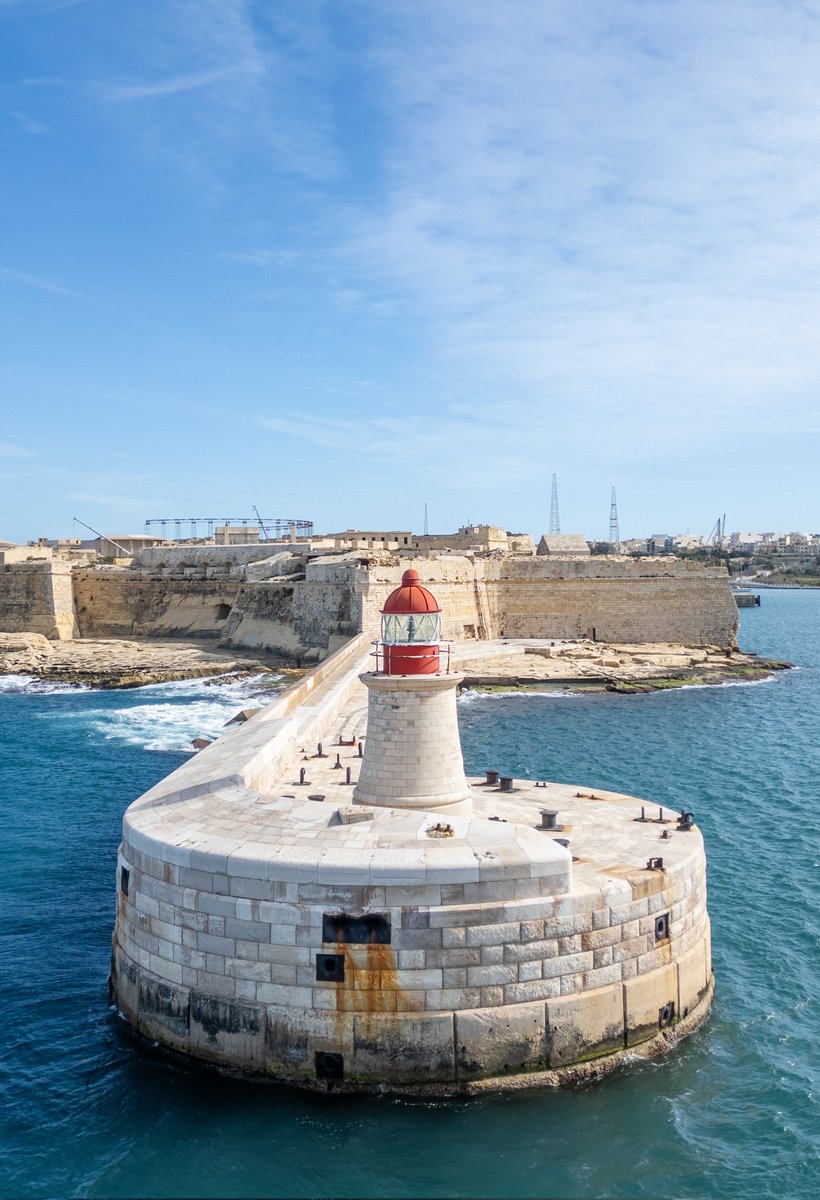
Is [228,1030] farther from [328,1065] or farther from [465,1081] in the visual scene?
[465,1081]

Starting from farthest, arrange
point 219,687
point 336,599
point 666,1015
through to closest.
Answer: point 336,599 → point 219,687 → point 666,1015

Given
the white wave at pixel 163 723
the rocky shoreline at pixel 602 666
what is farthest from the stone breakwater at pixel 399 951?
the rocky shoreline at pixel 602 666

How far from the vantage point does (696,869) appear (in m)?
9.61

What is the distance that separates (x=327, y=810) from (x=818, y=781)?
47.5 ft

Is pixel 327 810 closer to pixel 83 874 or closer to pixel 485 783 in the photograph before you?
pixel 485 783

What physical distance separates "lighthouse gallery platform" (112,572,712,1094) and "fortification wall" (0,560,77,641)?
38.3 metres

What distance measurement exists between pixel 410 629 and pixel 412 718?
987 mm

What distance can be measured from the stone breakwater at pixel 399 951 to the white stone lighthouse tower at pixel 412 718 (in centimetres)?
116

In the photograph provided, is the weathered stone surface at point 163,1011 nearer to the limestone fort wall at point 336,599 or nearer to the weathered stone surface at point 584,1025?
the weathered stone surface at point 584,1025

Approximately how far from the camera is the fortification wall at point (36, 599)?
4519 cm

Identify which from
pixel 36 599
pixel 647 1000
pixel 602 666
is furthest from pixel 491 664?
pixel 647 1000

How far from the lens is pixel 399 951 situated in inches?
320

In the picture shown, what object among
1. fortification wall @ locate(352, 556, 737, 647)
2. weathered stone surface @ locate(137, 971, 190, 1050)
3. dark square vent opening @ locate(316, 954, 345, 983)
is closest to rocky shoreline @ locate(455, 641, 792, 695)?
fortification wall @ locate(352, 556, 737, 647)

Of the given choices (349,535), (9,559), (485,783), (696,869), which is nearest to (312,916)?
(696,869)
